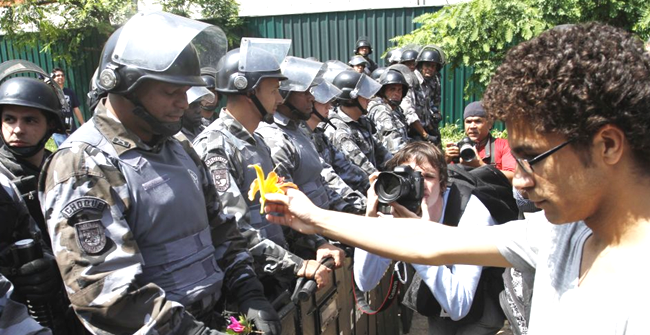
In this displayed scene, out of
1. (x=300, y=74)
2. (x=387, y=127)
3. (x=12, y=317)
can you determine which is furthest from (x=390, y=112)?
(x=12, y=317)

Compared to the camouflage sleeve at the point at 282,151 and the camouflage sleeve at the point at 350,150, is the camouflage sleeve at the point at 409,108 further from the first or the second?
the camouflage sleeve at the point at 282,151

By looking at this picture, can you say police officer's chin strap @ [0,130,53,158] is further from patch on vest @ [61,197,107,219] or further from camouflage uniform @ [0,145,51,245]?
patch on vest @ [61,197,107,219]

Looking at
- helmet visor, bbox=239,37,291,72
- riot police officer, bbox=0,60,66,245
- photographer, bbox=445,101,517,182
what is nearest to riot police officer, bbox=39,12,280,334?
helmet visor, bbox=239,37,291,72

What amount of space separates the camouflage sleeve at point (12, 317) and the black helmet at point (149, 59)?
2.82ft

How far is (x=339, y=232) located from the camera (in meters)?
2.03

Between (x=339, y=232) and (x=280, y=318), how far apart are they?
46.5 inches

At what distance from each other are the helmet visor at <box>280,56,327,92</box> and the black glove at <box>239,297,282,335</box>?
92.7 inches

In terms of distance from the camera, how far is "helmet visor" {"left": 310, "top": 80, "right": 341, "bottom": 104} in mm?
5434

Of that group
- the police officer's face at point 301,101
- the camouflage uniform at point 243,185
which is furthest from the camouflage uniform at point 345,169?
the camouflage uniform at point 243,185

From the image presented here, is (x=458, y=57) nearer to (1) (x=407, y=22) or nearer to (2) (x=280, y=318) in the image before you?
(1) (x=407, y=22)

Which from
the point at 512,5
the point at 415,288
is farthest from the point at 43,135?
the point at 512,5

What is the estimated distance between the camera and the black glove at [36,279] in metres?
2.46

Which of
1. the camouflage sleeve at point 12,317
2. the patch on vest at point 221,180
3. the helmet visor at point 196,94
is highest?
the helmet visor at point 196,94

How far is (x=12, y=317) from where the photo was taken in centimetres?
223
